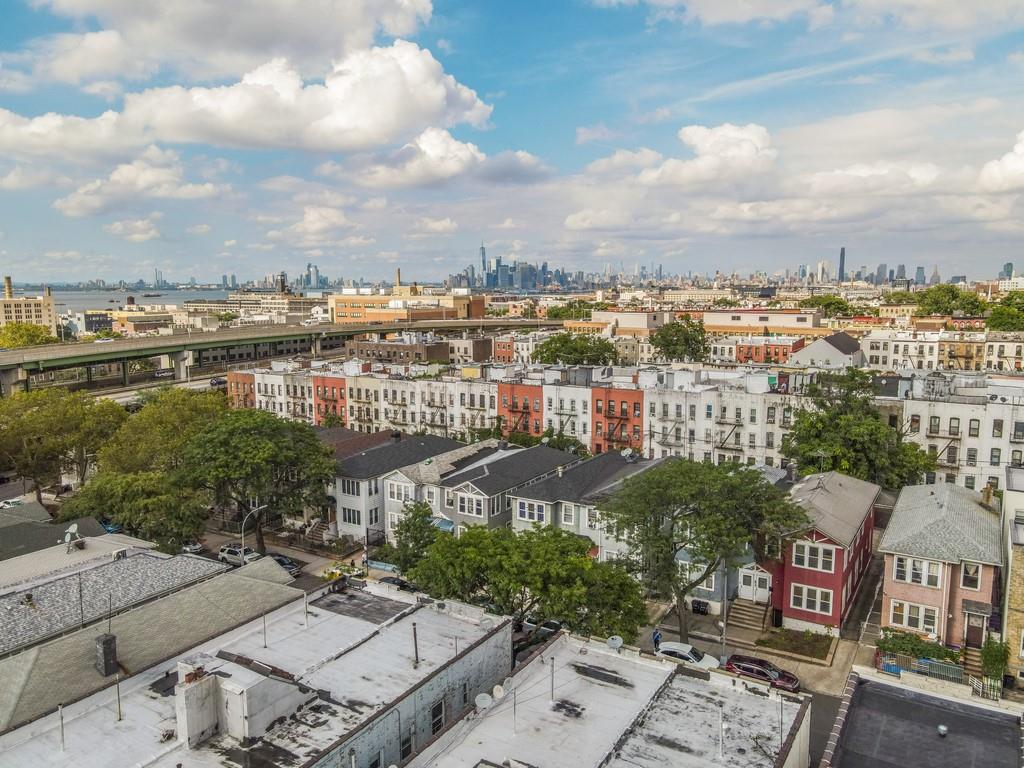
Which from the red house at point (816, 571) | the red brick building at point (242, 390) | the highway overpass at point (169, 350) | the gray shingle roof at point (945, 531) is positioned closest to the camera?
the gray shingle roof at point (945, 531)

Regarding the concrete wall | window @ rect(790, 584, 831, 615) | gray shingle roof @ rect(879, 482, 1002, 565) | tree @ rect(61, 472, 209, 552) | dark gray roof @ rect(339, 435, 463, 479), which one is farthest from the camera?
dark gray roof @ rect(339, 435, 463, 479)

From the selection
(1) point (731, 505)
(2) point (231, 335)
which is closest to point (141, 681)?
(1) point (731, 505)

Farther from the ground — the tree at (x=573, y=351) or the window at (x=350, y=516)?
the tree at (x=573, y=351)

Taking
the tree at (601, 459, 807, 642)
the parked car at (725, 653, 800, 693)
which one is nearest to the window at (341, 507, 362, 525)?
the tree at (601, 459, 807, 642)

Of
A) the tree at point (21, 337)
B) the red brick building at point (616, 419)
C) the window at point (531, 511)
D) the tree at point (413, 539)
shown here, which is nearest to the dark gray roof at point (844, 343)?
the red brick building at point (616, 419)

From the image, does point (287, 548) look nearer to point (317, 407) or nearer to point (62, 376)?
point (317, 407)

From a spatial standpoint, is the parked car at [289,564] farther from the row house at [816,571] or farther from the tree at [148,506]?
the row house at [816,571]

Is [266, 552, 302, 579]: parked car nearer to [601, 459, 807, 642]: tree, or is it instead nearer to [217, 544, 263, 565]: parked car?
[217, 544, 263, 565]: parked car
